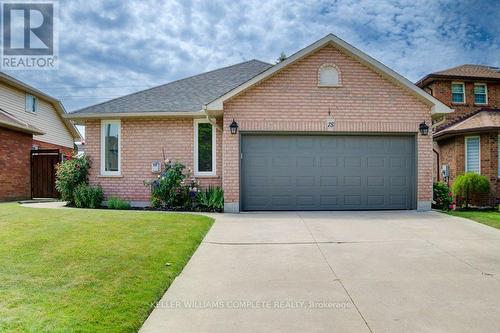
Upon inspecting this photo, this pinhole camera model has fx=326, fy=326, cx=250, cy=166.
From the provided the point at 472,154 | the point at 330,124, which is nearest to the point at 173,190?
the point at 330,124

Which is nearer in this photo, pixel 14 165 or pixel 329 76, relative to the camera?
pixel 329 76

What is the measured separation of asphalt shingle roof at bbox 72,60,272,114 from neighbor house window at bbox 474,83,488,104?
Answer: 470 inches

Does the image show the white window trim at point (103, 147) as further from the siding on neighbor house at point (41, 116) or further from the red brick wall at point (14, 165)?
the siding on neighbor house at point (41, 116)

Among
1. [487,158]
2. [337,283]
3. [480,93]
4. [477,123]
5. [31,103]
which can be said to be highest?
[480,93]

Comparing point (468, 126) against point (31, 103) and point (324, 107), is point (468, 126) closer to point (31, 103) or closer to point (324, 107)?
point (324, 107)

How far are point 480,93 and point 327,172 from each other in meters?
13.2

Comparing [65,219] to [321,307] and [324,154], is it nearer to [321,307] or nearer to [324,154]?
[321,307]

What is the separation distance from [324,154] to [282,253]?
5529 mm

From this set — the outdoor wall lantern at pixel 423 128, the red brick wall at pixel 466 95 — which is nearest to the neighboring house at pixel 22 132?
the outdoor wall lantern at pixel 423 128

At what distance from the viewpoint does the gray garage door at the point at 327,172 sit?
10266mm

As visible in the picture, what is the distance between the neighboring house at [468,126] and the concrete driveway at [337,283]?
652 centimetres

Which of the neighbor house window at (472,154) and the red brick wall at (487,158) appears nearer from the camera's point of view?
the red brick wall at (487,158)

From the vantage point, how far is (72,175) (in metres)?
11.2

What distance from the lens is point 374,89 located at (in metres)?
10.3
